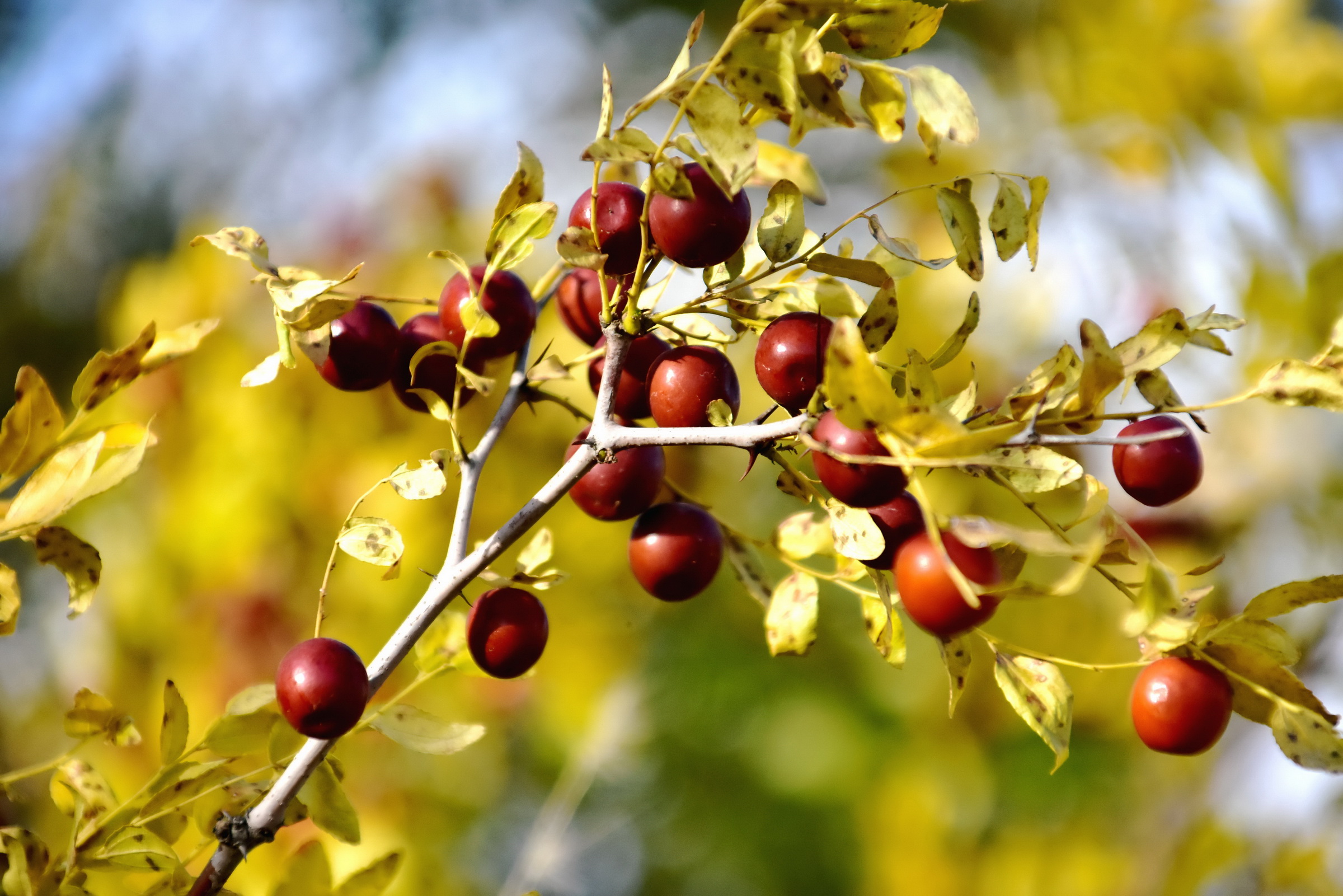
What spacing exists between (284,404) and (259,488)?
16 centimetres

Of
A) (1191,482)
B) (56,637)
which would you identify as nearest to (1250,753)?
(1191,482)

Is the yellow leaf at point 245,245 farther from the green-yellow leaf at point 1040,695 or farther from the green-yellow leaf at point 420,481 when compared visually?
the green-yellow leaf at point 1040,695

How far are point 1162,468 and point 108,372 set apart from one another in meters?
0.53

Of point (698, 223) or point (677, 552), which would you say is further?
point (677, 552)

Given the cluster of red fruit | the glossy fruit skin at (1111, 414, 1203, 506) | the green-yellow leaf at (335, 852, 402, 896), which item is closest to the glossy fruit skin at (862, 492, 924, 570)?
the cluster of red fruit

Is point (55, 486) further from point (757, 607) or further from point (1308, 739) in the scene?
point (757, 607)

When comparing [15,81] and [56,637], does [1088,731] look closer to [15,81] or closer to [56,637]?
[56,637]

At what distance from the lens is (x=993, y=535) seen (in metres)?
0.38

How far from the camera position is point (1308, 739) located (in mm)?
479

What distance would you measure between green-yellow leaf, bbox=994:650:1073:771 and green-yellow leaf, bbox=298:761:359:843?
334mm

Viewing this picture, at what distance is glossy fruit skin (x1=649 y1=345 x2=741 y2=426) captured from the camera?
52 centimetres

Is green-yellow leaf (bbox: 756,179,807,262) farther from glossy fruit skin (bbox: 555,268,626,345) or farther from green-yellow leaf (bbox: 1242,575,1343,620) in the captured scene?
green-yellow leaf (bbox: 1242,575,1343,620)

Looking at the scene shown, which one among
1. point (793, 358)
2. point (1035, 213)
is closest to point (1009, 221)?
point (1035, 213)

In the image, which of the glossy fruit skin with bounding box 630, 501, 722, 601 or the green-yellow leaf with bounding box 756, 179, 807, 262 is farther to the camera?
the glossy fruit skin with bounding box 630, 501, 722, 601
